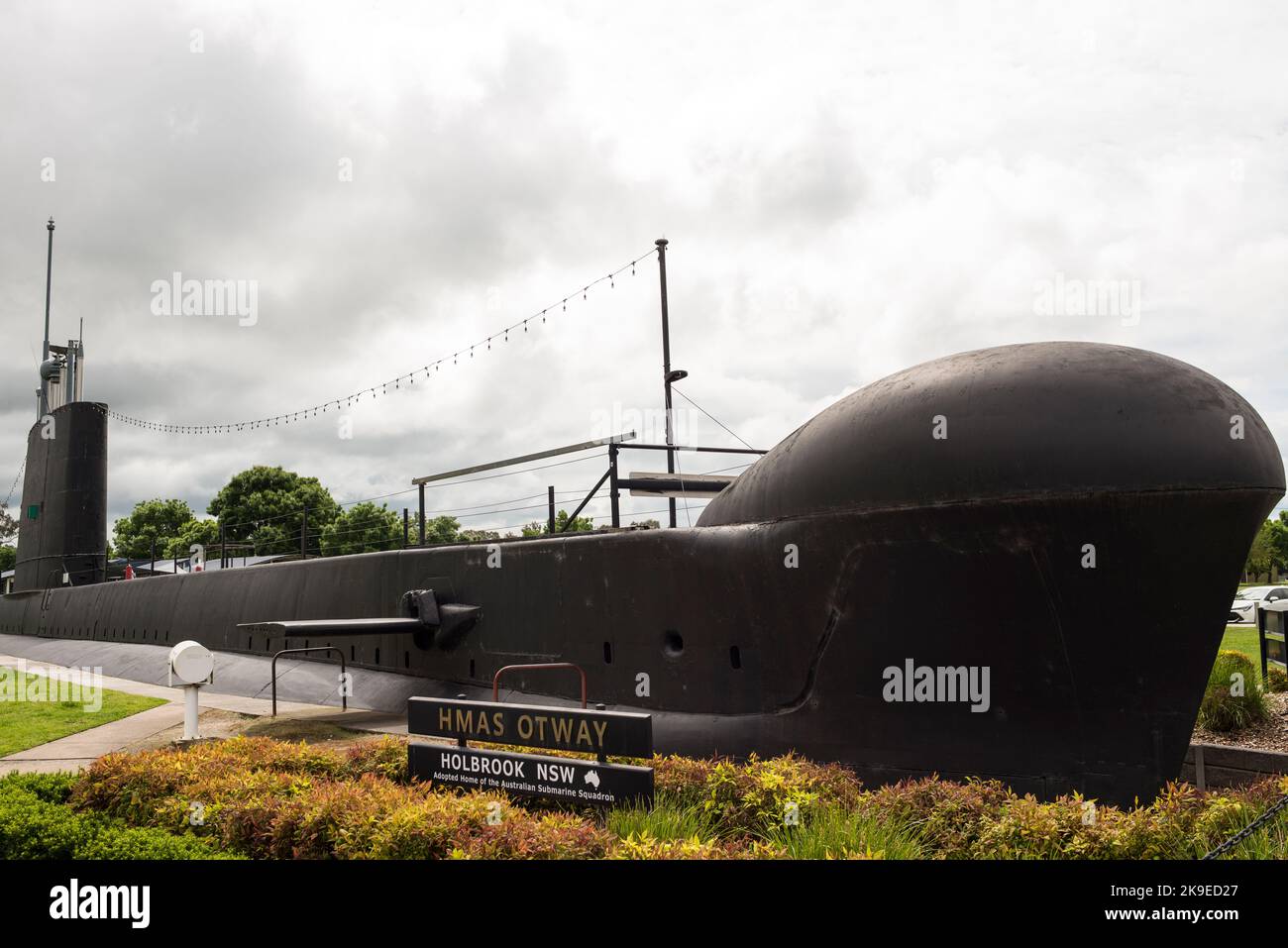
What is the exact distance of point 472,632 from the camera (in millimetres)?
11227

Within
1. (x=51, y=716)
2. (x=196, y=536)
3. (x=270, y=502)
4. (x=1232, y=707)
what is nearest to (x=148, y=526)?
(x=196, y=536)

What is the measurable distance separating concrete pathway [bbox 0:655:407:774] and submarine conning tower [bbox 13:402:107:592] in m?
10.3

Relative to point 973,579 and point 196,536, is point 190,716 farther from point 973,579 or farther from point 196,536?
point 196,536

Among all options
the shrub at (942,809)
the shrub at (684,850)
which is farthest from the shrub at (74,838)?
the shrub at (942,809)

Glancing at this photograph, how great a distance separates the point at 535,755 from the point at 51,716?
9.37 meters

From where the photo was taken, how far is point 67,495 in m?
24.3

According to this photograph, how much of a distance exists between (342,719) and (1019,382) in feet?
30.0

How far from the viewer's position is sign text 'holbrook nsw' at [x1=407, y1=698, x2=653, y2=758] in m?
5.82

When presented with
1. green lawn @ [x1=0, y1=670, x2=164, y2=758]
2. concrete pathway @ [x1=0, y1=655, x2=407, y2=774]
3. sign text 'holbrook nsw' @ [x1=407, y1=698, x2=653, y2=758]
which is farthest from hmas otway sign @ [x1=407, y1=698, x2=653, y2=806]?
green lawn @ [x1=0, y1=670, x2=164, y2=758]

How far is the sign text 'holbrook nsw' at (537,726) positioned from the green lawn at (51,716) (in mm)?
6377

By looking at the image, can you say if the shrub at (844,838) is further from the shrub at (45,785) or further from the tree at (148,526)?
the tree at (148,526)

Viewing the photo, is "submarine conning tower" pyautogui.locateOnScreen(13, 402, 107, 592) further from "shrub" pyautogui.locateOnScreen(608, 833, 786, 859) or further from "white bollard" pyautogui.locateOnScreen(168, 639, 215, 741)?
"shrub" pyautogui.locateOnScreen(608, 833, 786, 859)
